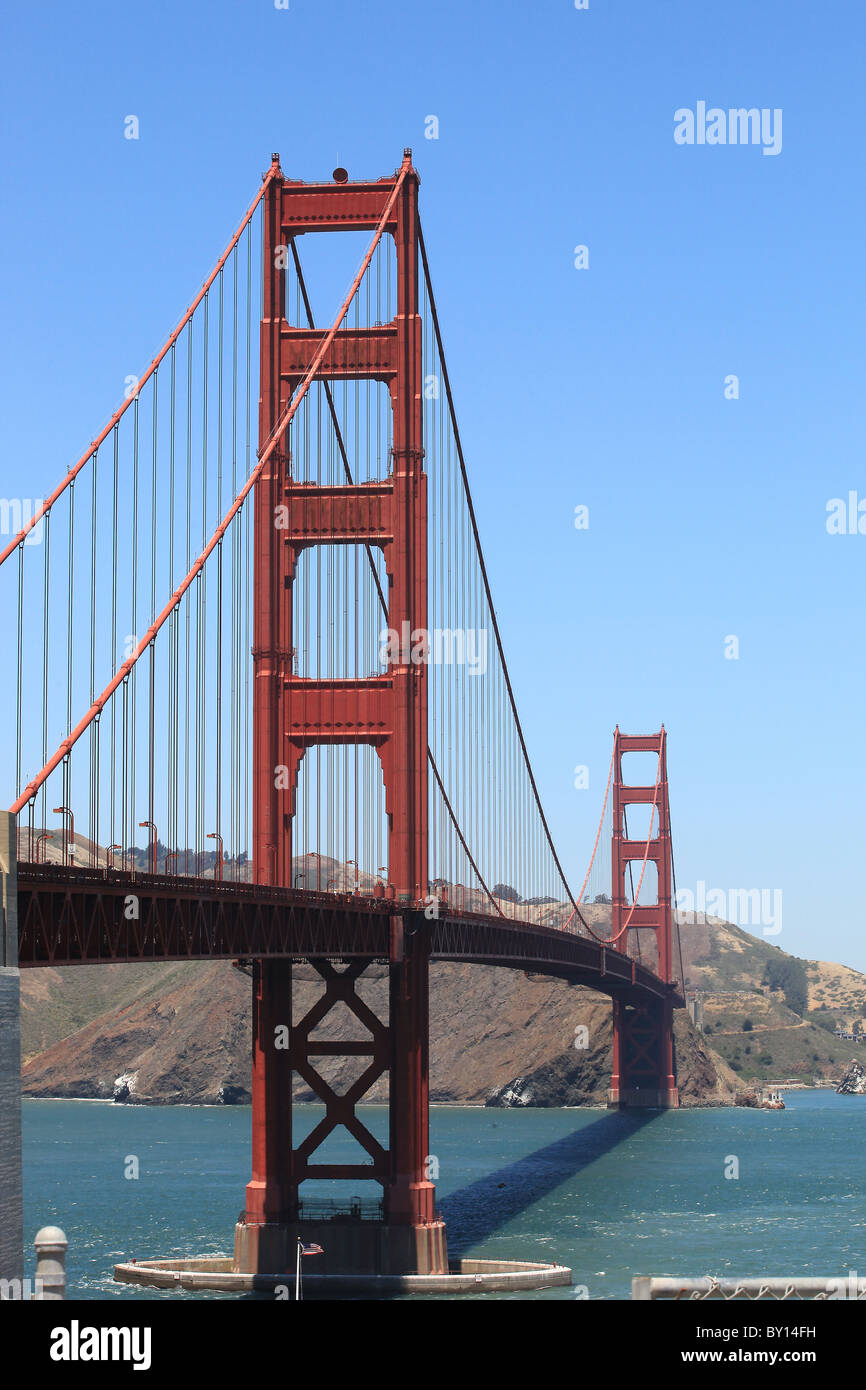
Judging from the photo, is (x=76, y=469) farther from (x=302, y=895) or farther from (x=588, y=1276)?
(x=588, y=1276)

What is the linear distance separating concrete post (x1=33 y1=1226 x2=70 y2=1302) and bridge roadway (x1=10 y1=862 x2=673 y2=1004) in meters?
11.7

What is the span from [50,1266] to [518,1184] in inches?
2688

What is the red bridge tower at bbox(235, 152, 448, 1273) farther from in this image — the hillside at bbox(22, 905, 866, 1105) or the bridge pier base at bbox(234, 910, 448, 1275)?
the hillside at bbox(22, 905, 866, 1105)

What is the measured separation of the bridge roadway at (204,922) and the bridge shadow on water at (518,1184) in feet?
27.3

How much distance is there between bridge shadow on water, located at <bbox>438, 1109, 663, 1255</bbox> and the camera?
65.4m

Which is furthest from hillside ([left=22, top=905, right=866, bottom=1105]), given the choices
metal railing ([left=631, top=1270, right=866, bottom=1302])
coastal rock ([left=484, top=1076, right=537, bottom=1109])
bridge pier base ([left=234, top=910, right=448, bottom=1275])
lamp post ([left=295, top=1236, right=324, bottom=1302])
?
metal railing ([left=631, top=1270, right=866, bottom=1302])

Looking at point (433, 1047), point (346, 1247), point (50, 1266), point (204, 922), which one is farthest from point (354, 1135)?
point (433, 1047)

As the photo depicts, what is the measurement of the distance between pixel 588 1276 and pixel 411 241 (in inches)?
1108

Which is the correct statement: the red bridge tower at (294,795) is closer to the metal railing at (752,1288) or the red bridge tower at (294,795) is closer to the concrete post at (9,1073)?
the concrete post at (9,1073)

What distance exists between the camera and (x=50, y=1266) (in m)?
16.7

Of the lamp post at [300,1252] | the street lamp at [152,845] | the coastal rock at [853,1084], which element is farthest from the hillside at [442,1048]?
the street lamp at [152,845]

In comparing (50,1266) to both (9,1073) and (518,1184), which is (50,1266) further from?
(518,1184)
